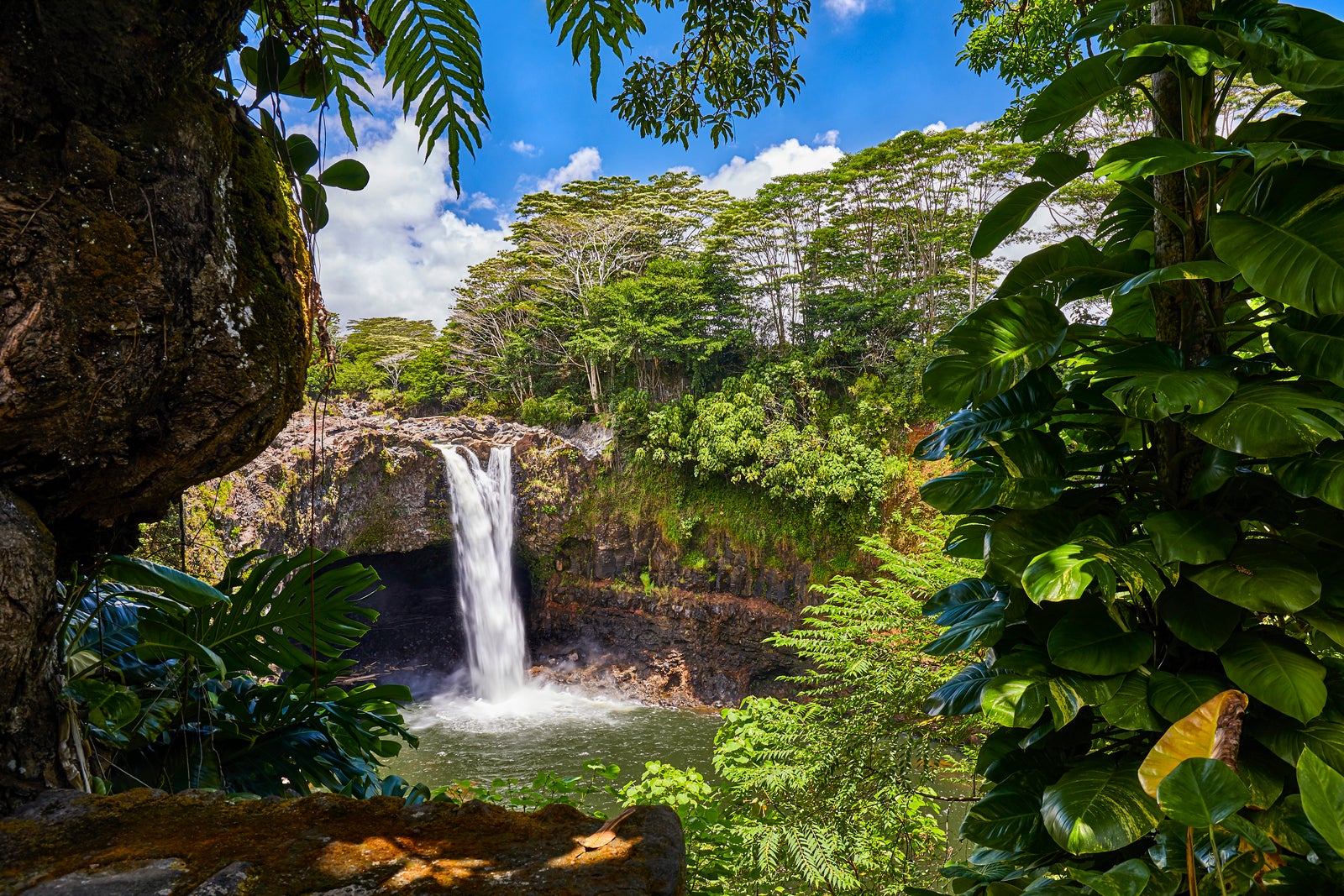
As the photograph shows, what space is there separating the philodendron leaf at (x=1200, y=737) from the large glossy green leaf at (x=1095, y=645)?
17cm

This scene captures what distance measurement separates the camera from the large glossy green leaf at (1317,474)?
79 centimetres

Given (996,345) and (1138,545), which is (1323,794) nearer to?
(1138,545)

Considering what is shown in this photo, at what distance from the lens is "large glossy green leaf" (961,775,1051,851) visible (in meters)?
0.98

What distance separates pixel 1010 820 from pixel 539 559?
11434mm

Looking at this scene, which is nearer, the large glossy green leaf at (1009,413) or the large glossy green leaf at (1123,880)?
the large glossy green leaf at (1123,880)

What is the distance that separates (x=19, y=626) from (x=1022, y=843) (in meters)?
1.54

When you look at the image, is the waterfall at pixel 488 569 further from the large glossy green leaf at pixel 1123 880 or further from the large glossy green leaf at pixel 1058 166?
the large glossy green leaf at pixel 1123 880

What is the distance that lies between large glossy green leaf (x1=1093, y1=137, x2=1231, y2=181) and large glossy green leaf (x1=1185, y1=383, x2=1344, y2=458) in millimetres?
295

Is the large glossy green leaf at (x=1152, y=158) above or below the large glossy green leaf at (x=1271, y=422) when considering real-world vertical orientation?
above

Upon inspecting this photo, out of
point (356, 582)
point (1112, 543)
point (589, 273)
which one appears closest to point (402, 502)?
point (589, 273)

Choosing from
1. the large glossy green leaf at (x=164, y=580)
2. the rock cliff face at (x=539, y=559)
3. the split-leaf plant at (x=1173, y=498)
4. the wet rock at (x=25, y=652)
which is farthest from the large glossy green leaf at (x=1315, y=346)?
the rock cliff face at (x=539, y=559)

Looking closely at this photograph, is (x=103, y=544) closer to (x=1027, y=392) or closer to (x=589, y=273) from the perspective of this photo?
(x=1027, y=392)

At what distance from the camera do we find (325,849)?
79 centimetres

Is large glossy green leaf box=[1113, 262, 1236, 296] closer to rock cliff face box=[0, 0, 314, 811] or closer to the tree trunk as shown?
the tree trunk
